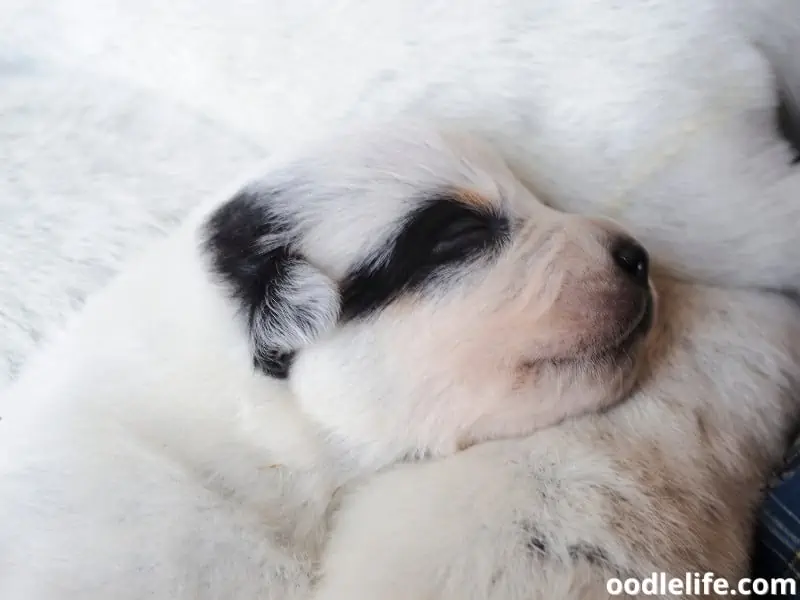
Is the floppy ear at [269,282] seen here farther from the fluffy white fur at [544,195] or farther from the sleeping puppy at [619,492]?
the sleeping puppy at [619,492]

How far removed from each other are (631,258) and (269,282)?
506mm

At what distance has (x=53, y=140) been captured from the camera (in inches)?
72.7

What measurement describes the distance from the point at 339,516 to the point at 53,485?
1.37ft

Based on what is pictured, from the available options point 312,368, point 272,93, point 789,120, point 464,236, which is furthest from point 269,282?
point 789,120

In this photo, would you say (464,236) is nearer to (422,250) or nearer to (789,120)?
(422,250)

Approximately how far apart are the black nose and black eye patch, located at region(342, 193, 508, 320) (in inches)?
6.7

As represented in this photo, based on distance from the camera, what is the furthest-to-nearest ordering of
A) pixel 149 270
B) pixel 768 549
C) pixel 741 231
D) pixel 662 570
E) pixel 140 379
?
1. pixel 149 270
2. pixel 140 379
3. pixel 741 231
4. pixel 768 549
5. pixel 662 570

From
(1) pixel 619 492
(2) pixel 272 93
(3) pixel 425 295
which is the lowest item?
(1) pixel 619 492

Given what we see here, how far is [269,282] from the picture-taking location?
1.25 metres

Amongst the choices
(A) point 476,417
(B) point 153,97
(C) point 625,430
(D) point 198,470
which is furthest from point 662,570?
(B) point 153,97

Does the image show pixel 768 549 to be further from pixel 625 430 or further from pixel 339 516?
pixel 339 516

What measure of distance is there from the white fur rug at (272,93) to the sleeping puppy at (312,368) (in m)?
0.12

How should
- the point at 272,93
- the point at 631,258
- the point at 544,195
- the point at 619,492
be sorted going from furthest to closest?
the point at 272,93 → the point at 544,195 → the point at 631,258 → the point at 619,492

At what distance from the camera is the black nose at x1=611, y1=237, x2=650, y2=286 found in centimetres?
123
